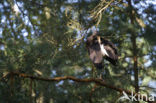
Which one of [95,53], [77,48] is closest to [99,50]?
[95,53]

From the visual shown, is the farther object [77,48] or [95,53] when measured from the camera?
[77,48]

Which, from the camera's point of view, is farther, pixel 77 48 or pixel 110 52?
pixel 77 48

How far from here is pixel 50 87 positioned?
16.6 feet

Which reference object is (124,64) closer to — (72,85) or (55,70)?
(72,85)

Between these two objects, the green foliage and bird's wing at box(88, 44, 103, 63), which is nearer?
bird's wing at box(88, 44, 103, 63)

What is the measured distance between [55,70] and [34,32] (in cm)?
144

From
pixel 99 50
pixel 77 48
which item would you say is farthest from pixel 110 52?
pixel 77 48

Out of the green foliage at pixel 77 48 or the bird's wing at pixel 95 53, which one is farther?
the green foliage at pixel 77 48

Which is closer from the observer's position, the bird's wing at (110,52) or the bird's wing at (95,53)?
the bird's wing at (95,53)

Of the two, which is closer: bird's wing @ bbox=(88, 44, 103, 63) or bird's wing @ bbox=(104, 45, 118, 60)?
bird's wing @ bbox=(88, 44, 103, 63)

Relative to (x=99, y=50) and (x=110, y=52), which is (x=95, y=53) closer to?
(x=99, y=50)

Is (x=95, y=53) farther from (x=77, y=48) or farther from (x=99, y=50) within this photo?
(x=77, y=48)

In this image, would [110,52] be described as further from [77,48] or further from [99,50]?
[77,48]

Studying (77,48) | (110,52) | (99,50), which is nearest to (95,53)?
(99,50)
